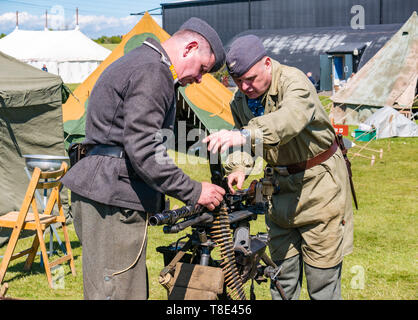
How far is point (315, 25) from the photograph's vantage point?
4106 centimetres

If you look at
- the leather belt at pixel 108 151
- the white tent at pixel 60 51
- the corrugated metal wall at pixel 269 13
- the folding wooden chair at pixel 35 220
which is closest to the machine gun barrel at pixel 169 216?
the leather belt at pixel 108 151

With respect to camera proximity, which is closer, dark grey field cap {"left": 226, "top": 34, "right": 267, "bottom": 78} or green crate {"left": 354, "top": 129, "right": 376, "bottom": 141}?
dark grey field cap {"left": 226, "top": 34, "right": 267, "bottom": 78}

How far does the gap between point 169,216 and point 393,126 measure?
13.8 m

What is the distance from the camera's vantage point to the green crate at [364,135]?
14.7 metres

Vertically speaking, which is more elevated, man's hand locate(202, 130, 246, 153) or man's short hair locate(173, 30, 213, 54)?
man's short hair locate(173, 30, 213, 54)

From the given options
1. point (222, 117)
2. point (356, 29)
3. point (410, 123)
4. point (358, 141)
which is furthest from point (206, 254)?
point (356, 29)

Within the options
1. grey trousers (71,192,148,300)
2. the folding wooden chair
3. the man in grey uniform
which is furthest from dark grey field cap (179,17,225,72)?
the folding wooden chair

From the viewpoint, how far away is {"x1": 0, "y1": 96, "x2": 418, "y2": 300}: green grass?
540 centimetres

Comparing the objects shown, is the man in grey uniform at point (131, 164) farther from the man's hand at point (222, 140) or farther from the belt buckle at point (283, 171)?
the belt buckle at point (283, 171)

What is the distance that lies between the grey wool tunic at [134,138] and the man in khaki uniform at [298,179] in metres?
0.65

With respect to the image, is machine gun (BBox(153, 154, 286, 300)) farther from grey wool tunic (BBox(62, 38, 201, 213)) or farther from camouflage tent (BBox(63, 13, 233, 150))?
camouflage tent (BBox(63, 13, 233, 150))

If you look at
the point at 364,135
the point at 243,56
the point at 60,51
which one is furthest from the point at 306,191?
the point at 60,51

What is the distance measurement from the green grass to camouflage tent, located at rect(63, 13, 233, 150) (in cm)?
291
